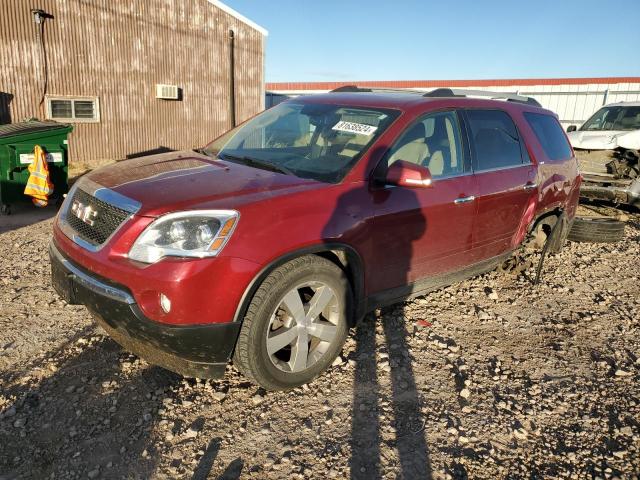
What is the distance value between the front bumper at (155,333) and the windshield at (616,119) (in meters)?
10.2

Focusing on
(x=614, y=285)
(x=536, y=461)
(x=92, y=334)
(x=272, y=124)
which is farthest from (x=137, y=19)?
(x=536, y=461)

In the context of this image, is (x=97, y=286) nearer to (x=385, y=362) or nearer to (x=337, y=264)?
(x=337, y=264)

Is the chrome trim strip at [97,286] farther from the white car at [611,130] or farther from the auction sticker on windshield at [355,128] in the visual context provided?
the white car at [611,130]

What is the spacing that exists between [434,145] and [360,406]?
201 cm

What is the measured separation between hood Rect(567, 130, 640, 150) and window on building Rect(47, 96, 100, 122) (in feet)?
37.0

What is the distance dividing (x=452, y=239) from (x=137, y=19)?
40.4 ft

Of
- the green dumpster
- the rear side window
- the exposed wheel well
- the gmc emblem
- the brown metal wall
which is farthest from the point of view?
the brown metal wall

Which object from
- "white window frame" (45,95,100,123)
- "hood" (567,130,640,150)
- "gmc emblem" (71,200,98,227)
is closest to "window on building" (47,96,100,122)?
"white window frame" (45,95,100,123)

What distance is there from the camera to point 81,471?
236cm

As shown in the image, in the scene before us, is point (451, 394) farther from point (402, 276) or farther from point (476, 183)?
point (476, 183)

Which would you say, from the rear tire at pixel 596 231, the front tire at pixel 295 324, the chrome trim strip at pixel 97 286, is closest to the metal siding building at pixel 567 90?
the rear tire at pixel 596 231

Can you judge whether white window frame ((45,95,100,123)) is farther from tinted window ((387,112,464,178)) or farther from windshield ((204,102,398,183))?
tinted window ((387,112,464,178))

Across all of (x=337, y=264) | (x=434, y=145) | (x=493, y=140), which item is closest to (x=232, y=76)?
(x=493, y=140)

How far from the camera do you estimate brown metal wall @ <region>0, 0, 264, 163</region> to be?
11.5 metres
